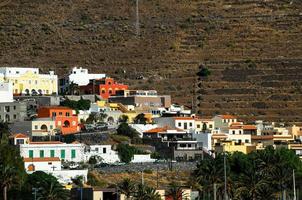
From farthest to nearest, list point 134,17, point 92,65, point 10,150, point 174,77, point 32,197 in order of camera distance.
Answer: point 134,17 → point 92,65 → point 174,77 → point 10,150 → point 32,197

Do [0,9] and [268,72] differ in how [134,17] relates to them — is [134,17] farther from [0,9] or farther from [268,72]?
[268,72]

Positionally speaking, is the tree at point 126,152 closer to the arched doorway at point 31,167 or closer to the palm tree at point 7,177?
the arched doorway at point 31,167

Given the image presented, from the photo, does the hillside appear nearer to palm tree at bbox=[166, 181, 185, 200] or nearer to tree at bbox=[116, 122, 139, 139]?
tree at bbox=[116, 122, 139, 139]

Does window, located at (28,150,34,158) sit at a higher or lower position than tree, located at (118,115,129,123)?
lower

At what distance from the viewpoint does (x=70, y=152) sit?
10700cm

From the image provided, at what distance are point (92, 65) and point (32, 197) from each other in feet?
230

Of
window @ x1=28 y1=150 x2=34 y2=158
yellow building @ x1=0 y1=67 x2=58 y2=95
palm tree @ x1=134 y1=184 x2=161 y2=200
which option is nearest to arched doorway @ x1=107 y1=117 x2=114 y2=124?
yellow building @ x1=0 y1=67 x2=58 y2=95

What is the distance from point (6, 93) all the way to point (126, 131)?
13.1 metres

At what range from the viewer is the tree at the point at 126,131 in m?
116

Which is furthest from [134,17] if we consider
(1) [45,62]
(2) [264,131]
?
(2) [264,131]

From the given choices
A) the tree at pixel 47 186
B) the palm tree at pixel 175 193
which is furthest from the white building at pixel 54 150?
the palm tree at pixel 175 193

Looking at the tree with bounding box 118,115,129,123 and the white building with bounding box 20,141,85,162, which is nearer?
the white building with bounding box 20,141,85,162

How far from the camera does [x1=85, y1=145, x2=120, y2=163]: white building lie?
10906 cm

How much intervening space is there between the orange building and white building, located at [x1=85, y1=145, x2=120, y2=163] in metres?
6.82
